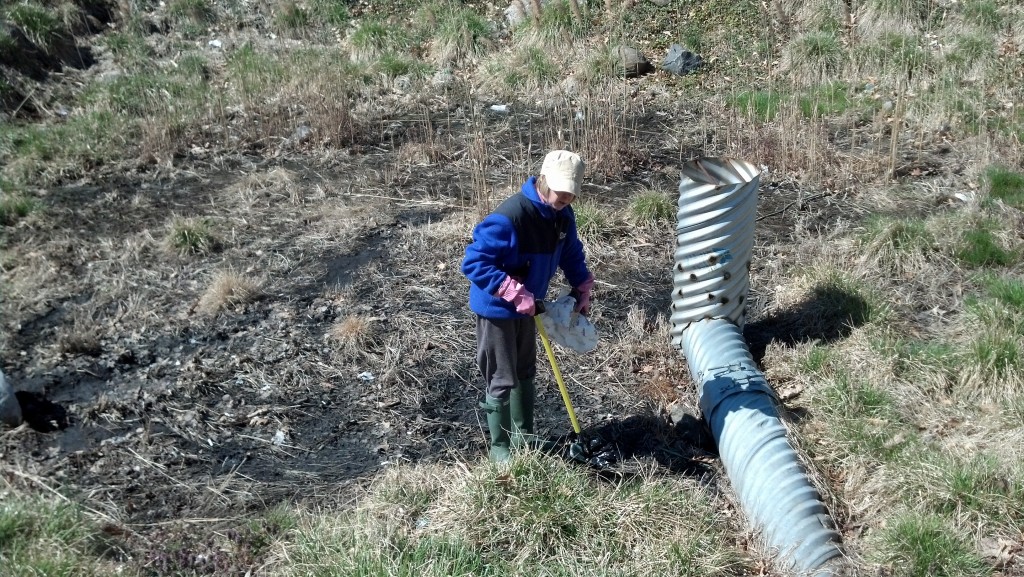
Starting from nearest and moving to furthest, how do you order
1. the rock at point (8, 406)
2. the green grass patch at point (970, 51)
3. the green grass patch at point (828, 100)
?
the rock at point (8, 406) < the green grass patch at point (828, 100) < the green grass patch at point (970, 51)

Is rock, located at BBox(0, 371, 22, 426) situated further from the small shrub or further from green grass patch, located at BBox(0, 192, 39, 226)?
green grass patch, located at BBox(0, 192, 39, 226)

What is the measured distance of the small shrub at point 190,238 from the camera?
253 inches

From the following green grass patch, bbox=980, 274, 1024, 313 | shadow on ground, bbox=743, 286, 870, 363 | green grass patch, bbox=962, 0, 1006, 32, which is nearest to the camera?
green grass patch, bbox=980, 274, 1024, 313

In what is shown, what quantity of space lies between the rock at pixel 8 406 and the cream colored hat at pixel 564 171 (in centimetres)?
295

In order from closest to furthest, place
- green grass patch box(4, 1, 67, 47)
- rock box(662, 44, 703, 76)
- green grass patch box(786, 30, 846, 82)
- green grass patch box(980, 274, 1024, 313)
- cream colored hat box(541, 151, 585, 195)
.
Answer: cream colored hat box(541, 151, 585, 195) < green grass patch box(980, 274, 1024, 313) < green grass patch box(786, 30, 846, 82) < rock box(662, 44, 703, 76) < green grass patch box(4, 1, 67, 47)

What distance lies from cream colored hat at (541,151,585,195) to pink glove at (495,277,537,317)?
0.43 meters

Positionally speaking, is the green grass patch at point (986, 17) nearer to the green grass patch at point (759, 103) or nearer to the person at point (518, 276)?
the green grass patch at point (759, 103)

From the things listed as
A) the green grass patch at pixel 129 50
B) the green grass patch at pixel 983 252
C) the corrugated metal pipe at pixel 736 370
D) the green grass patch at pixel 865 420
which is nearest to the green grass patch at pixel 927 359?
the green grass patch at pixel 865 420

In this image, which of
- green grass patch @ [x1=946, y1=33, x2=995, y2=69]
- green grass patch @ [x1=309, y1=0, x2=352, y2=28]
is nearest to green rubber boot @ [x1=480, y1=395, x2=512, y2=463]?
green grass patch @ [x1=946, y1=33, x2=995, y2=69]

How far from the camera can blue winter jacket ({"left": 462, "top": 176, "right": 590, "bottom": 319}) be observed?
3.60m

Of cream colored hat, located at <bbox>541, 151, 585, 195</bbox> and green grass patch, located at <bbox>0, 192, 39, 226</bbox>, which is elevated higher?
cream colored hat, located at <bbox>541, 151, 585, 195</bbox>

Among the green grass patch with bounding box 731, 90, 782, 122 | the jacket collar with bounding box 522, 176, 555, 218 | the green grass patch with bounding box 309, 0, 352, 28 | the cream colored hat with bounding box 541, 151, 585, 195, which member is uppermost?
the cream colored hat with bounding box 541, 151, 585, 195

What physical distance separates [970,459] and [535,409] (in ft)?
6.84

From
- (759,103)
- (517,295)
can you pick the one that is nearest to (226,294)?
(517,295)
